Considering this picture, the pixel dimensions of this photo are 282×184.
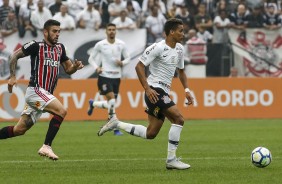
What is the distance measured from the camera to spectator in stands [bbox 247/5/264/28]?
29.1m

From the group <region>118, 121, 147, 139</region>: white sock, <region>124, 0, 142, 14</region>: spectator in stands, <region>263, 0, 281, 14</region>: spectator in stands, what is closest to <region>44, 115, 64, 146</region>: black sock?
<region>118, 121, 147, 139</region>: white sock

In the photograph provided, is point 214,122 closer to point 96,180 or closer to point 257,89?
point 257,89

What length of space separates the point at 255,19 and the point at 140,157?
1578 centimetres

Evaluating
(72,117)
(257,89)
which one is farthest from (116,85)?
(257,89)

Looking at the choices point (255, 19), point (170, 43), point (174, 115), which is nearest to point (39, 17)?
point (255, 19)

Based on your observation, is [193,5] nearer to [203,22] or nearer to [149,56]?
[203,22]

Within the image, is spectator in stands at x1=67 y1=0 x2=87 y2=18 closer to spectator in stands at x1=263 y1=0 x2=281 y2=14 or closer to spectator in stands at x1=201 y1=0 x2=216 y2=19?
spectator in stands at x1=201 y1=0 x2=216 y2=19

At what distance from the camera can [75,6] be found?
1122 inches

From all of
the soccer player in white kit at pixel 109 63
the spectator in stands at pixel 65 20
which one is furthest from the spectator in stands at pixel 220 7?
the soccer player in white kit at pixel 109 63

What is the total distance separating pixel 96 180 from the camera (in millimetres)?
10977

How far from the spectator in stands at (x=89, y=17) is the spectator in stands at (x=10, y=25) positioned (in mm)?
2235

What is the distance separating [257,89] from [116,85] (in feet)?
21.3

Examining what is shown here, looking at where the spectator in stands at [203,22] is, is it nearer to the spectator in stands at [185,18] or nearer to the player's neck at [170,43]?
the spectator in stands at [185,18]

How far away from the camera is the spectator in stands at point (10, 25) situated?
87.4ft
